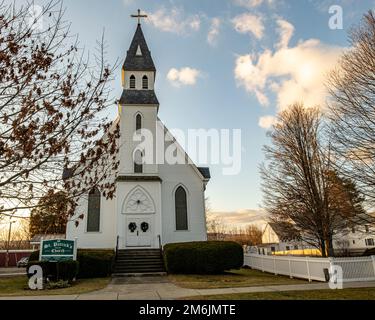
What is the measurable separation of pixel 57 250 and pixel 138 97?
42.5ft

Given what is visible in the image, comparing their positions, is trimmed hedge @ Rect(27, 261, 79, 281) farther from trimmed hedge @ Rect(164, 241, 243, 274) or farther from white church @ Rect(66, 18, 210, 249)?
white church @ Rect(66, 18, 210, 249)

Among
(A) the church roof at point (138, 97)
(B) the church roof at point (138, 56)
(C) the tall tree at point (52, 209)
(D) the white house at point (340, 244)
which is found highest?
(B) the church roof at point (138, 56)

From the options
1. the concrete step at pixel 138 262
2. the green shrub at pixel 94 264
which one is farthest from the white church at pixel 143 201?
the green shrub at pixel 94 264

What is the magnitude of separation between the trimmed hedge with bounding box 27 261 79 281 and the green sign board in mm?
387

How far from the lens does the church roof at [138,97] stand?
2318cm

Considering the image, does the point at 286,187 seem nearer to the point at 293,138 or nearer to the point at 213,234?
the point at 293,138

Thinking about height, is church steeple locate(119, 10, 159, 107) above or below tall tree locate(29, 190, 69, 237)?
above

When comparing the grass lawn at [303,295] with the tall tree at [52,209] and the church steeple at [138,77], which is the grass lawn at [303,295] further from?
the church steeple at [138,77]

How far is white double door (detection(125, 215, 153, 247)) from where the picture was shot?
19.8 m

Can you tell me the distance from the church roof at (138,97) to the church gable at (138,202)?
6.55 meters

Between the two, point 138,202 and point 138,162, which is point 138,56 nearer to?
point 138,162

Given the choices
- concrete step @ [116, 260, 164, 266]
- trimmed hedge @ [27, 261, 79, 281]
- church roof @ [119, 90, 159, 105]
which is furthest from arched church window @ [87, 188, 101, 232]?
church roof @ [119, 90, 159, 105]

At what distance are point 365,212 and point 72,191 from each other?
11593 millimetres
